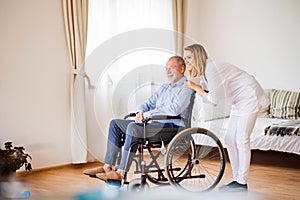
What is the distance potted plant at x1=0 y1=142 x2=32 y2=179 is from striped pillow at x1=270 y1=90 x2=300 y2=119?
263cm

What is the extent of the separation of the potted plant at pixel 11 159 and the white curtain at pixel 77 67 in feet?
2.37

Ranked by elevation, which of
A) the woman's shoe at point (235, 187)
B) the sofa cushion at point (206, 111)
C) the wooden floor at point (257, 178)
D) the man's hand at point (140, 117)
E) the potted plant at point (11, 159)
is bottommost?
the wooden floor at point (257, 178)

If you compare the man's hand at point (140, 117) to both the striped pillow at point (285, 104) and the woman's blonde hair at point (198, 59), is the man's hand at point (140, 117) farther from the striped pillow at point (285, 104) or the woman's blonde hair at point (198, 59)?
the striped pillow at point (285, 104)

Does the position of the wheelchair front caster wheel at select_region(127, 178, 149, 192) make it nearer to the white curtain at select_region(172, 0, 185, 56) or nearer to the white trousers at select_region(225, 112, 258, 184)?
the white trousers at select_region(225, 112, 258, 184)

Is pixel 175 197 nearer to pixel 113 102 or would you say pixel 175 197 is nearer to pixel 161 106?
pixel 161 106

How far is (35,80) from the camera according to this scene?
419 cm

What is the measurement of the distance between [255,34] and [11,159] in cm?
317

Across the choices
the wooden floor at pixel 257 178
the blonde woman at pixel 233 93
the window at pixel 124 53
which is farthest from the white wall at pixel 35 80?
the blonde woman at pixel 233 93

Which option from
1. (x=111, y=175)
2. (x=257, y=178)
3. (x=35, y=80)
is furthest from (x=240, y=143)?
(x=35, y=80)

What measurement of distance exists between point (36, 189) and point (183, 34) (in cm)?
282

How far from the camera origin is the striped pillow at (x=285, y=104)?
195 inches

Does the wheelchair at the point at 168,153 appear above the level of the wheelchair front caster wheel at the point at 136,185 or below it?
above

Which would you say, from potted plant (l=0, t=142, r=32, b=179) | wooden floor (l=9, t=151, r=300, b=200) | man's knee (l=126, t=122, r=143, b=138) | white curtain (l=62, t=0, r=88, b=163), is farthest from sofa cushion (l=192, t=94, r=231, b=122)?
potted plant (l=0, t=142, r=32, b=179)

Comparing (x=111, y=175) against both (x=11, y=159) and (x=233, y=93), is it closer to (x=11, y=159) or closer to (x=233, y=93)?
(x=11, y=159)
